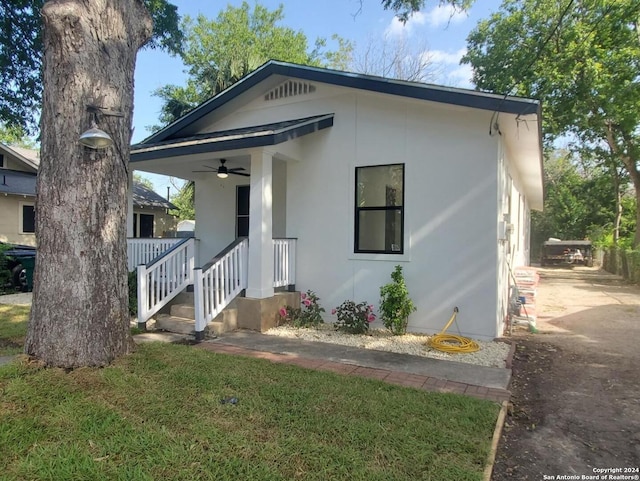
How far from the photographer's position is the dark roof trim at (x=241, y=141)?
6172mm

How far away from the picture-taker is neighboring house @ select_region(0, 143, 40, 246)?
15.0m

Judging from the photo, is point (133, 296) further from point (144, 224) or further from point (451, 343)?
point (144, 224)

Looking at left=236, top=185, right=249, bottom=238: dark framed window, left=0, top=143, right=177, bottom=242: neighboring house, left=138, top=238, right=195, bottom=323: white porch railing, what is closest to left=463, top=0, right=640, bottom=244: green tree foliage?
left=236, top=185, right=249, bottom=238: dark framed window

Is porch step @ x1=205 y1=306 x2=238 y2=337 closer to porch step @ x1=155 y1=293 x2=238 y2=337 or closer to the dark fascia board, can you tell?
porch step @ x1=155 y1=293 x2=238 y2=337

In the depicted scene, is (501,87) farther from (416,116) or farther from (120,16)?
(120,16)

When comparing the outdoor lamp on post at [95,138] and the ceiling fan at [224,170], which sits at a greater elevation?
the ceiling fan at [224,170]

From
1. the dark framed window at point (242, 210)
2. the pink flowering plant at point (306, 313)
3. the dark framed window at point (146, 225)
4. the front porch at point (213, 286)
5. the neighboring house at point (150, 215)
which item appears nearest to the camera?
the front porch at point (213, 286)

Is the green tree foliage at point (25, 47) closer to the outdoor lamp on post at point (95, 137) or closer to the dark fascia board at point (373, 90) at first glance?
the dark fascia board at point (373, 90)

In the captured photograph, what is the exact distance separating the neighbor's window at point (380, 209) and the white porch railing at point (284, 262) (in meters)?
1.22

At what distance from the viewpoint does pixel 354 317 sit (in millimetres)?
6547

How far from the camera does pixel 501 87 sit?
18.0 metres

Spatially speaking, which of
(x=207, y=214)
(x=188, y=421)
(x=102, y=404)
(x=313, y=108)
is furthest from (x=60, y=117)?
(x=207, y=214)

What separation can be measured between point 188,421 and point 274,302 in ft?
12.1

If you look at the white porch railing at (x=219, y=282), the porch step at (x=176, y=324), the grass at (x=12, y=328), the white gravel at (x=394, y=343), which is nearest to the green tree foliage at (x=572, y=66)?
the white gravel at (x=394, y=343)
